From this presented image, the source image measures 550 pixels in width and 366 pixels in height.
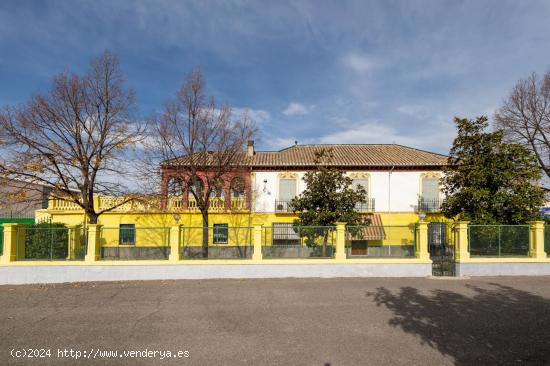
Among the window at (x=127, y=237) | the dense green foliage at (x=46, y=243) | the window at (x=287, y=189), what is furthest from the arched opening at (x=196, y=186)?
the dense green foliage at (x=46, y=243)

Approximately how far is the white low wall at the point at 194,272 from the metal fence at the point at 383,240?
1.62ft

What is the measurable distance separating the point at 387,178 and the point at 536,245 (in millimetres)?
12290

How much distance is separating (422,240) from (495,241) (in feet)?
9.98

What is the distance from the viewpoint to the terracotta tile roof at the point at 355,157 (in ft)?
85.5

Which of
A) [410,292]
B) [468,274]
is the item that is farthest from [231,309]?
[468,274]

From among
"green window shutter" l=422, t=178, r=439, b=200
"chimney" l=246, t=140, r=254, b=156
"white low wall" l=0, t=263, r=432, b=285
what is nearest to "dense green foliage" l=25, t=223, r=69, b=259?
"white low wall" l=0, t=263, r=432, b=285

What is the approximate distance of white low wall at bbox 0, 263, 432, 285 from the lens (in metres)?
13.4

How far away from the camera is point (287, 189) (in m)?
26.2

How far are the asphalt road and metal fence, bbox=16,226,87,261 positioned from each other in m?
1.50

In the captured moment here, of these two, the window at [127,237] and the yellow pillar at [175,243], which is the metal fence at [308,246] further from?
the window at [127,237]

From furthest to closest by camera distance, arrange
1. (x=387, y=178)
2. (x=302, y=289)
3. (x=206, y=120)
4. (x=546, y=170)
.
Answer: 1. (x=387, y=178)
2. (x=546, y=170)
3. (x=206, y=120)
4. (x=302, y=289)

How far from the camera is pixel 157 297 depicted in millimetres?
10742

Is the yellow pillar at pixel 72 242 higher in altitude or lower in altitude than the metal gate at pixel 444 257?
higher

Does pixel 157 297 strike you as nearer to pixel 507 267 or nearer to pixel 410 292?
pixel 410 292
